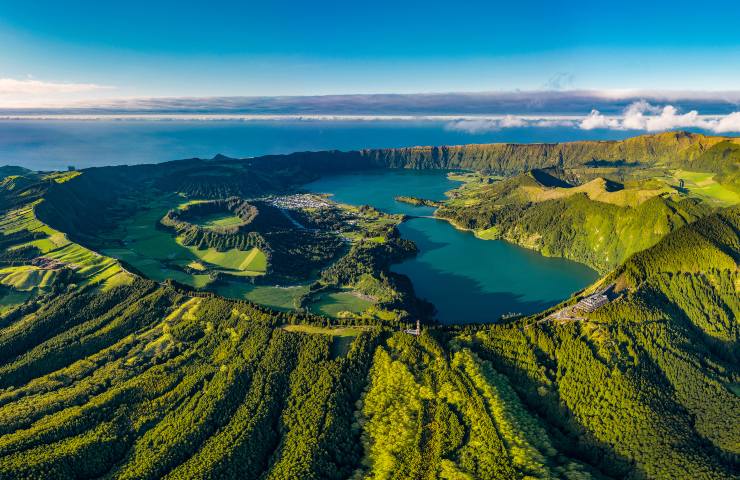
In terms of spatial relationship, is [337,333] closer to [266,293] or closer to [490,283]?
[266,293]

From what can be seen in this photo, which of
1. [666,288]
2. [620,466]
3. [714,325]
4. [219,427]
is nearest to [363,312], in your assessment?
[219,427]

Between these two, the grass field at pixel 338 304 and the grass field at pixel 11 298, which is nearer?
the grass field at pixel 11 298

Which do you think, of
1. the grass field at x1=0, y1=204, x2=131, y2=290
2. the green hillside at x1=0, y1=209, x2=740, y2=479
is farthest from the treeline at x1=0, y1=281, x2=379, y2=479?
the grass field at x1=0, y1=204, x2=131, y2=290

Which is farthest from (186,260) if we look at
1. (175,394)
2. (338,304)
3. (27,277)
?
(175,394)

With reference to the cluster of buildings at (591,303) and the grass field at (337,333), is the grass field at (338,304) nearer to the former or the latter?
the grass field at (337,333)

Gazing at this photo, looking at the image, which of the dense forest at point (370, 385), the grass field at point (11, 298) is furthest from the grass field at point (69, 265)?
the grass field at point (11, 298)
